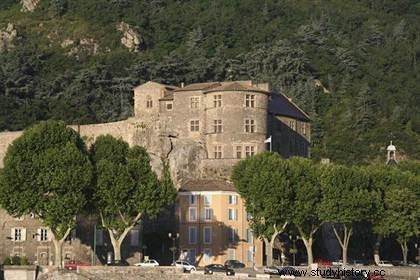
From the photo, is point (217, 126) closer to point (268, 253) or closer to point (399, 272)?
point (268, 253)

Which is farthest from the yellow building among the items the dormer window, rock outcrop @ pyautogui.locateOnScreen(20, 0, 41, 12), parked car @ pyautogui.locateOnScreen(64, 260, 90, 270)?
rock outcrop @ pyautogui.locateOnScreen(20, 0, 41, 12)

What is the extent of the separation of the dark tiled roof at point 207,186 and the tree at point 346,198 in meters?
8.49

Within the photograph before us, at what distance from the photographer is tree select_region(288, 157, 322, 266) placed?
3511 inches

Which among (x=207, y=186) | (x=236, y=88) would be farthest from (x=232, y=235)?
(x=236, y=88)

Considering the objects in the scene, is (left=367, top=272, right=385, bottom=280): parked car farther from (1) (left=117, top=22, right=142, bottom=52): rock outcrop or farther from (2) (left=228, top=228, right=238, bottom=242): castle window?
(1) (left=117, top=22, right=142, bottom=52): rock outcrop

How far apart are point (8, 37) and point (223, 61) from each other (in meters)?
37.0

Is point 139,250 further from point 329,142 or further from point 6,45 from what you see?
point 6,45

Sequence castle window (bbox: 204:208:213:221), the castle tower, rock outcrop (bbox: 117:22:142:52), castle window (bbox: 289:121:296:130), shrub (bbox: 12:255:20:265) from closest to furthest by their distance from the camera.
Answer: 1. shrub (bbox: 12:255:20:265)
2. castle window (bbox: 204:208:213:221)
3. castle window (bbox: 289:121:296:130)
4. the castle tower
5. rock outcrop (bbox: 117:22:142:52)

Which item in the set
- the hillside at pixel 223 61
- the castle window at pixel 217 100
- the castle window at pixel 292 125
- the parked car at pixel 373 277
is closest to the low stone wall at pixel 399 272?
the parked car at pixel 373 277

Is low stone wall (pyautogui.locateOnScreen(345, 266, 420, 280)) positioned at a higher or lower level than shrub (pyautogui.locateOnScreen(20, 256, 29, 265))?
lower

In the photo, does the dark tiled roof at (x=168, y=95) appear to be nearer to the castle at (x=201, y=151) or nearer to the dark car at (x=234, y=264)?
the castle at (x=201, y=151)

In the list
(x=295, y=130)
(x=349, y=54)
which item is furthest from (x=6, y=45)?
(x=295, y=130)

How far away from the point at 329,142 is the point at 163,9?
62.9m

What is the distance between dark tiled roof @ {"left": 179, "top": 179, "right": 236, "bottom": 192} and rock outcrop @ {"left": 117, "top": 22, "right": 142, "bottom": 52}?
80.7 m
